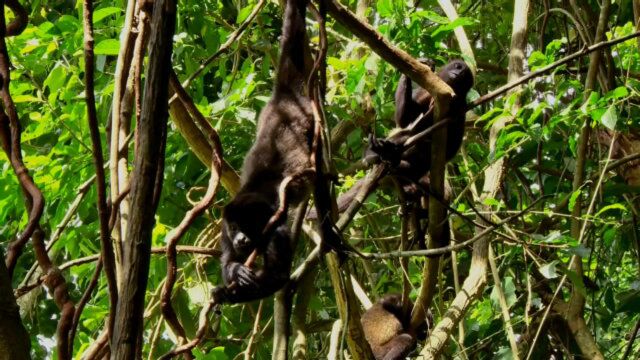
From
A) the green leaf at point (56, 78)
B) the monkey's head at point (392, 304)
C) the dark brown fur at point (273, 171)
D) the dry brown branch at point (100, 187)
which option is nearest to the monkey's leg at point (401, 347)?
the monkey's head at point (392, 304)

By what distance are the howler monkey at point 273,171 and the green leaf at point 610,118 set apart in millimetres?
1373

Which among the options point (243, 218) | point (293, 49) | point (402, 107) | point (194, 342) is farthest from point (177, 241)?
point (402, 107)

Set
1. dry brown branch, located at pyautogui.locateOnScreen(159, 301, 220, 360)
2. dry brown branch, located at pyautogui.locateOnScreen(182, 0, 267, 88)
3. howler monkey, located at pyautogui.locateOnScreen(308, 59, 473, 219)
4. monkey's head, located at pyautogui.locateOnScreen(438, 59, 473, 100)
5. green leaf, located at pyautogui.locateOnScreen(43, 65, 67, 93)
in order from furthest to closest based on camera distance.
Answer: monkey's head, located at pyautogui.locateOnScreen(438, 59, 473, 100) < howler monkey, located at pyautogui.locateOnScreen(308, 59, 473, 219) < green leaf, located at pyautogui.locateOnScreen(43, 65, 67, 93) < dry brown branch, located at pyautogui.locateOnScreen(182, 0, 267, 88) < dry brown branch, located at pyautogui.locateOnScreen(159, 301, 220, 360)

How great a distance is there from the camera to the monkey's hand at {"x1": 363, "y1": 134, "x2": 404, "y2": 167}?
13.2 ft

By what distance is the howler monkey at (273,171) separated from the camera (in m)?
3.88

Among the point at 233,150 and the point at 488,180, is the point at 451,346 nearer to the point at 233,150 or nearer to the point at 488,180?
the point at 488,180

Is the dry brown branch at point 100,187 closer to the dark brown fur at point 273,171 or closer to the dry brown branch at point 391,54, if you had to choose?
the dry brown branch at point 391,54

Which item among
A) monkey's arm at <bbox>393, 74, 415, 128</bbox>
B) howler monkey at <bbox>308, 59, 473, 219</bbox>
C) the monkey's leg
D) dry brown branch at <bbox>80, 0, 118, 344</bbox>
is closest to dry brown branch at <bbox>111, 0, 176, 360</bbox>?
dry brown branch at <bbox>80, 0, 118, 344</bbox>

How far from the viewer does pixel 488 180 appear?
4.85 meters

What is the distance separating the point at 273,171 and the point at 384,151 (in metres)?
1.06

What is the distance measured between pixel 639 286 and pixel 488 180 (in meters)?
1.38

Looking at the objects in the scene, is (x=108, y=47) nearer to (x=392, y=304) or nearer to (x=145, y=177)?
(x=145, y=177)

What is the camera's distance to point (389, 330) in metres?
6.82

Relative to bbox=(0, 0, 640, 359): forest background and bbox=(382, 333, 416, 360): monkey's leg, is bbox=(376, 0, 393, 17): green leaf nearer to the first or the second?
bbox=(0, 0, 640, 359): forest background
